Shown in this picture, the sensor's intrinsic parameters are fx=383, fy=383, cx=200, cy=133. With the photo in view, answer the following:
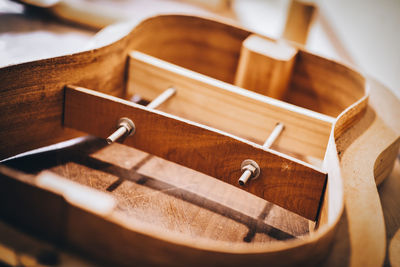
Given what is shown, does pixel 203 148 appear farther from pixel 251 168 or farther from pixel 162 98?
pixel 162 98

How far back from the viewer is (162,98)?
1212mm

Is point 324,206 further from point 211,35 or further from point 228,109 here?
A: point 211,35

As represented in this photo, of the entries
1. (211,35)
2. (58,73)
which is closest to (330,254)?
(58,73)

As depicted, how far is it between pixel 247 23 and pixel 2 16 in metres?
2.05

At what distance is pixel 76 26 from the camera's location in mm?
2006

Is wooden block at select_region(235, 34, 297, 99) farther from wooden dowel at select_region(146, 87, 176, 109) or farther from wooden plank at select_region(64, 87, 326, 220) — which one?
wooden plank at select_region(64, 87, 326, 220)

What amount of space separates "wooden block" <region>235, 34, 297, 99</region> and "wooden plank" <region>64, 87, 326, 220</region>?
53 cm

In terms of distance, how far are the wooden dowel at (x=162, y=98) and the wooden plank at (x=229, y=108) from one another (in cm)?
3

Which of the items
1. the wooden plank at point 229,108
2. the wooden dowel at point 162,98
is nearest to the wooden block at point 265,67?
the wooden plank at point 229,108

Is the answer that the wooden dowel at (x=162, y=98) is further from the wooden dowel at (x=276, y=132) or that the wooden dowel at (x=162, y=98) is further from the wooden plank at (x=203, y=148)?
the wooden dowel at (x=276, y=132)

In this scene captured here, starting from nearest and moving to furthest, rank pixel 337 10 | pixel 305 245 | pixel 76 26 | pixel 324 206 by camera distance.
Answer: pixel 305 245 < pixel 324 206 < pixel 76 26 < pixel 337 10

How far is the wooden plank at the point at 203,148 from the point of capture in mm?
906

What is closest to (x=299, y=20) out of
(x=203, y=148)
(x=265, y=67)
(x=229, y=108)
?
(x=265, y=67)

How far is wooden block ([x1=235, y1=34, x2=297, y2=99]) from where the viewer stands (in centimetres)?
138
